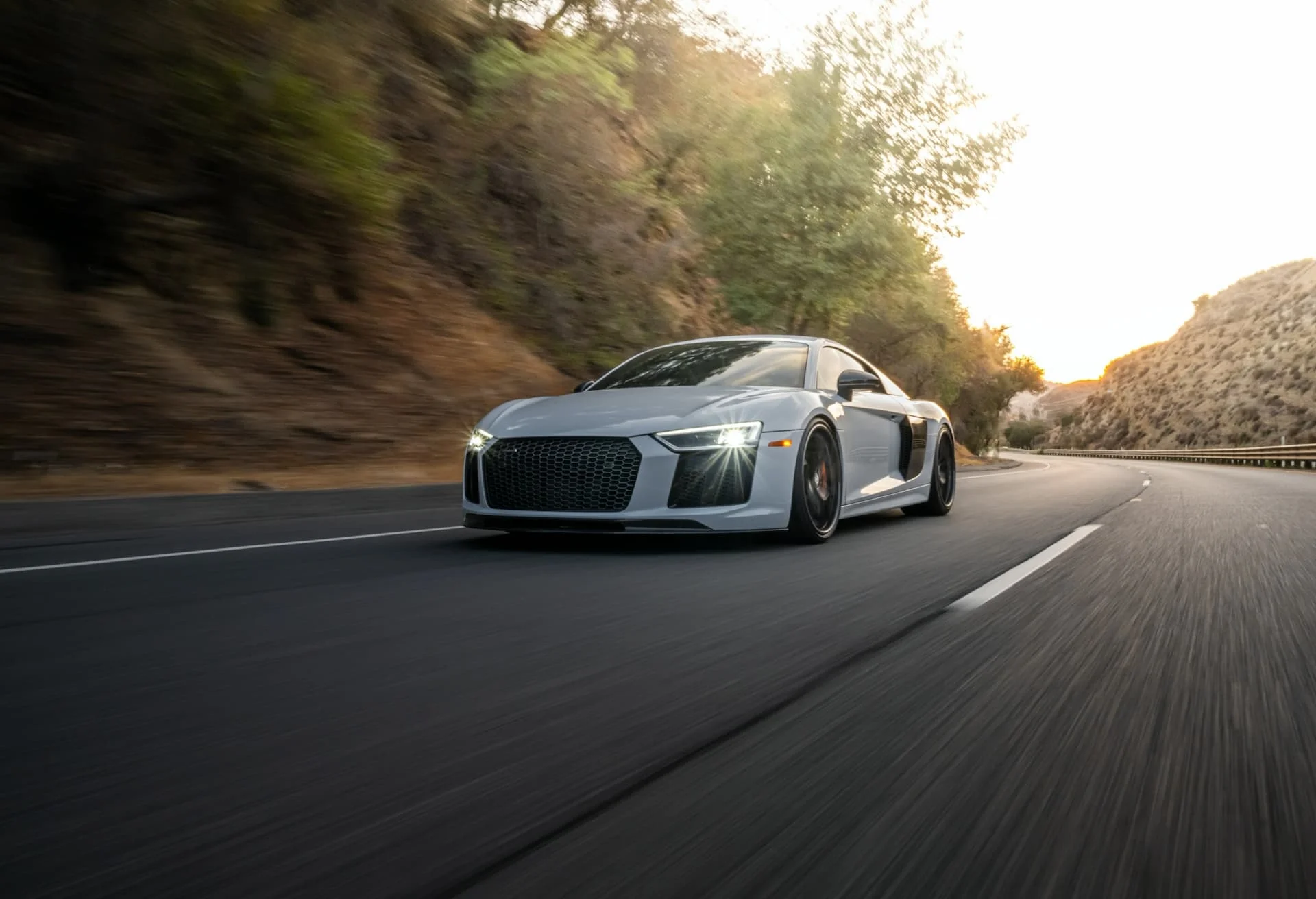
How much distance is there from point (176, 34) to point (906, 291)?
59.4 feet

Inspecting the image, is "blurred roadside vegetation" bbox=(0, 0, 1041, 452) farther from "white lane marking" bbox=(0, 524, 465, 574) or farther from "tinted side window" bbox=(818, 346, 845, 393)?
"tinted side window" bbox=(818, 346, 845, 393)

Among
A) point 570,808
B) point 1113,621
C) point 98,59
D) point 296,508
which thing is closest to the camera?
point 570,808

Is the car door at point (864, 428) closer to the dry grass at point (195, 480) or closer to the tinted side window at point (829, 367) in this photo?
the tinted side window at point (829, 367)

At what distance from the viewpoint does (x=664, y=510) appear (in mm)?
6902

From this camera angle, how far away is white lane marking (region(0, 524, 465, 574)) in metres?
6.21

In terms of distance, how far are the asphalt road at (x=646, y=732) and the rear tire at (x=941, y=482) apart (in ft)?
13.9

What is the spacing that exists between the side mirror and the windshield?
28cm

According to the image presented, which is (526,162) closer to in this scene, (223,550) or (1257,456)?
(223,550)

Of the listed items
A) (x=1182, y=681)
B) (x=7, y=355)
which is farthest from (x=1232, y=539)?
(x=7, y=355)

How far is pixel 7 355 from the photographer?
11.0m

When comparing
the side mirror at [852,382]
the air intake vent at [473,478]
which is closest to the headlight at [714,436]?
the air intake vent at [473,478]

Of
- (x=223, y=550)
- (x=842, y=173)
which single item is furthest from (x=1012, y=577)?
(x=842, y=173)

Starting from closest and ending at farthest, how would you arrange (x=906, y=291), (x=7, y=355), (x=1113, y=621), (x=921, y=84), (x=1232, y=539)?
(x=1113, y=621), (x=1232, y=539), (x=7, y=355), (x=921, y=84), (x=906, y=291)

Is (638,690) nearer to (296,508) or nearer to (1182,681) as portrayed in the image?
(1182,681)
